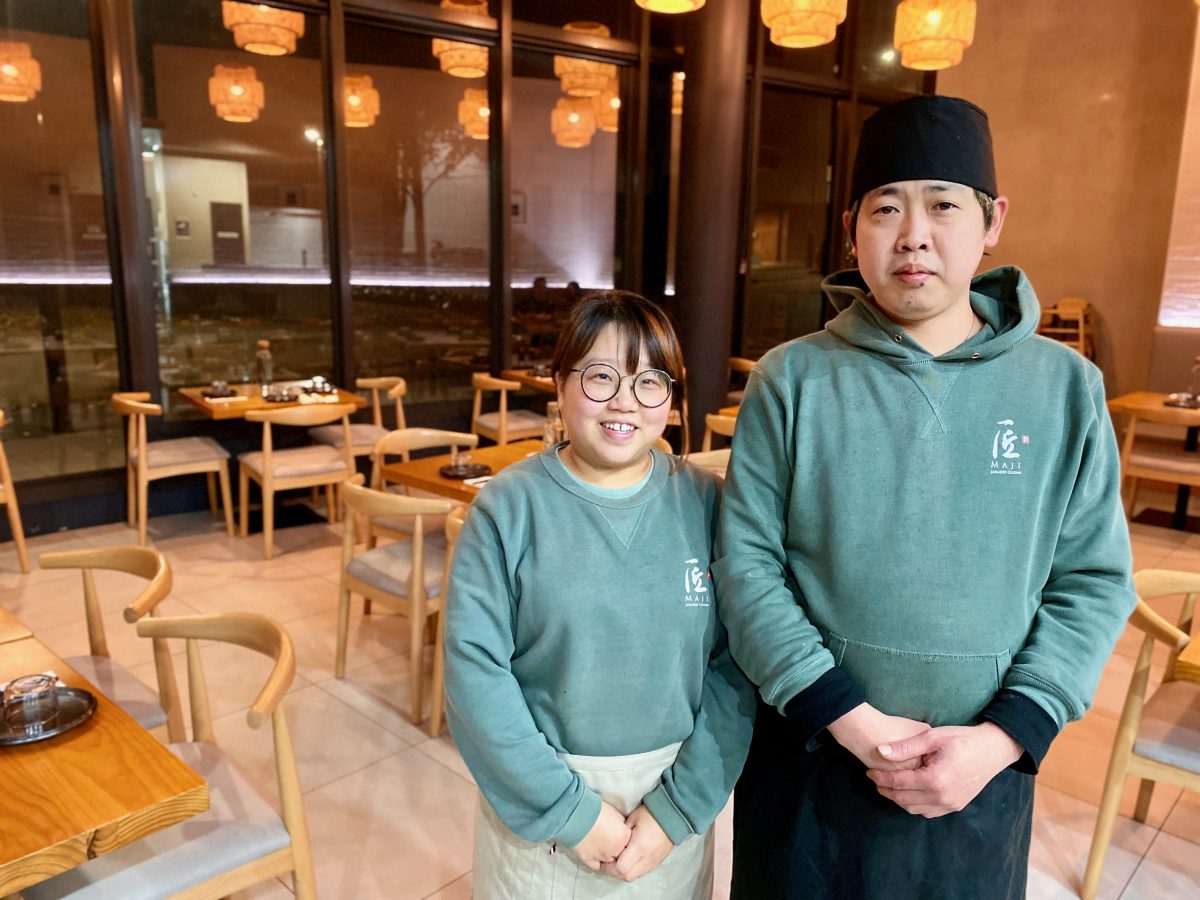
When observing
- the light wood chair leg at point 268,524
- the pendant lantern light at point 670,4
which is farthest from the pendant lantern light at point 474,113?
the light wood chair leg at point 268,524

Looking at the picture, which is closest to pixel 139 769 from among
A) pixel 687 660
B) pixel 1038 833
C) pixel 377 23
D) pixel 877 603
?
pixel 687 660

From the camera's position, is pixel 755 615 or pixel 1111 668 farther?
pixel 1111 668

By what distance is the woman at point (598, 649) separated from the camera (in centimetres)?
109

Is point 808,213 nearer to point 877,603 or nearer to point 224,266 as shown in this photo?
point 224,266

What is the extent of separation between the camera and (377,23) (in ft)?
17.2

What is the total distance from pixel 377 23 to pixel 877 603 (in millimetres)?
5366

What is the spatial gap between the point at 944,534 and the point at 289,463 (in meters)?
4.01

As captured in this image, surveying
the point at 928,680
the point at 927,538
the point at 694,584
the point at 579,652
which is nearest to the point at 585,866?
the point at 579,652

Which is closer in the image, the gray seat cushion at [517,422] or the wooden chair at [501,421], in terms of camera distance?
the wooden chair at [501,421]

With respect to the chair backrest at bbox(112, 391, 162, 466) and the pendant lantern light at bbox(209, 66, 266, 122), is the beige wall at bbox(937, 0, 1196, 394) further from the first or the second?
the chair backrest at bbox(112, 391, 162, 466)

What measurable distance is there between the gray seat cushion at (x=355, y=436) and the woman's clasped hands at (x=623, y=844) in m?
3.93

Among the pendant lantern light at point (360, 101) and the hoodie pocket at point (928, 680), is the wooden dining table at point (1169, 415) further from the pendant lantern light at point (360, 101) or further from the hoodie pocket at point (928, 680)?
the pendant lantern light at point (360, 101)

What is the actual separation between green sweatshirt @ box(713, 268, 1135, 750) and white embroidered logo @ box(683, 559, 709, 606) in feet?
0.20

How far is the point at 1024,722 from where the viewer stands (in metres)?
1.01
